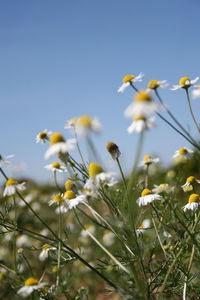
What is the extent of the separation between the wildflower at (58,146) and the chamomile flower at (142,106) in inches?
18.4

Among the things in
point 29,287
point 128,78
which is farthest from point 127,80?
point 29,287

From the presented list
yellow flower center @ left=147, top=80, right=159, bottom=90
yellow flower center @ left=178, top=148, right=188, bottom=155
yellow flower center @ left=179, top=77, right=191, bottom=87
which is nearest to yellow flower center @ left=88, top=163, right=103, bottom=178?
yellow flower center @ left=147, top=80, right=159, bottom=90

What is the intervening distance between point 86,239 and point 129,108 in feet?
16.7

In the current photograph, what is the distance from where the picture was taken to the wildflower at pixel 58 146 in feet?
5.98

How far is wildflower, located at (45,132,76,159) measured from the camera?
5.98ft

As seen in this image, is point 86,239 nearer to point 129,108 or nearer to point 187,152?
point 187,152

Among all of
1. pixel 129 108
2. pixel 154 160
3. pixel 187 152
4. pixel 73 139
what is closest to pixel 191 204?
pixel 187 152

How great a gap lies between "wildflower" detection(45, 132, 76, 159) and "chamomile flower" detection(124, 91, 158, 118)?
47 cm

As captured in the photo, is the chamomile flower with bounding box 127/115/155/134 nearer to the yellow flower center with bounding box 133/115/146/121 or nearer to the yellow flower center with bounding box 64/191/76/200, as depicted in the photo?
the yellow flower center with bounding box 133/115/146/121

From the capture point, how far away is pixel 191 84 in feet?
8.25

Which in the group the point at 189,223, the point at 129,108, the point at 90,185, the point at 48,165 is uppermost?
the point at 48,165

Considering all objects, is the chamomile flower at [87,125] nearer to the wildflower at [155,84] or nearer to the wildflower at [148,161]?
the wildflower at [155,84]

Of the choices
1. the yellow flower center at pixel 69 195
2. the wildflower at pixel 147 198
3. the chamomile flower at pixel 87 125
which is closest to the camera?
the chamomile flower at pixel 87 125

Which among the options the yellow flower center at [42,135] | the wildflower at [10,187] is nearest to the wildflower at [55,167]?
the yellow flower center at [42,135]
